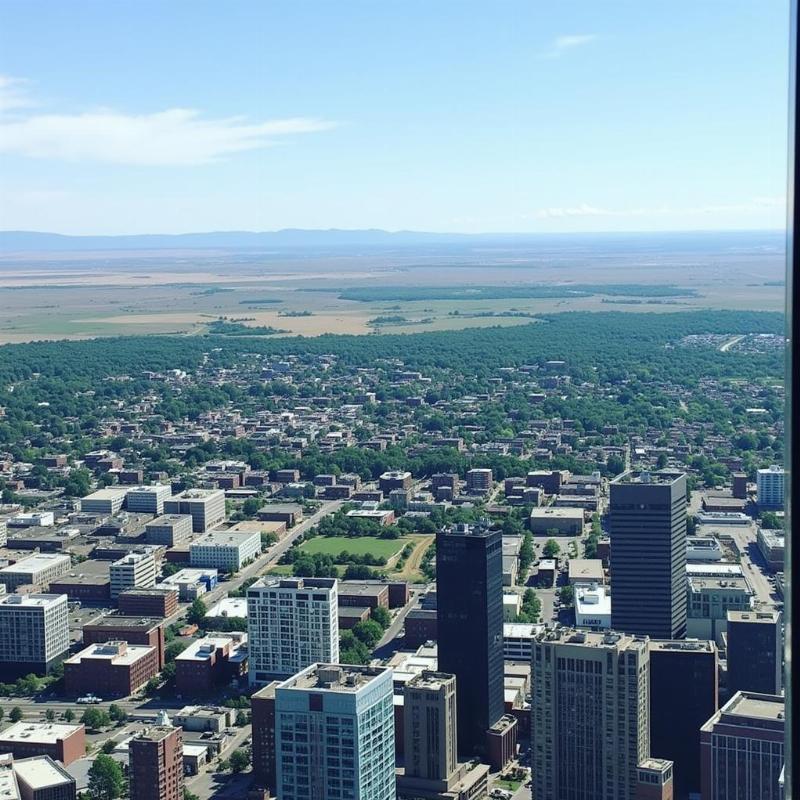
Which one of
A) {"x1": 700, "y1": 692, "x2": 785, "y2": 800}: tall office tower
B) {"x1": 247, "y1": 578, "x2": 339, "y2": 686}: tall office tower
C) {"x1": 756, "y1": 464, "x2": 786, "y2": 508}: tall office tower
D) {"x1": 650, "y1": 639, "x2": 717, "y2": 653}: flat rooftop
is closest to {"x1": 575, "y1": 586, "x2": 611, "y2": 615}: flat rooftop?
{"x1": 247, "y1": 578, "x2": 339, "y2": 686}: tall office tower

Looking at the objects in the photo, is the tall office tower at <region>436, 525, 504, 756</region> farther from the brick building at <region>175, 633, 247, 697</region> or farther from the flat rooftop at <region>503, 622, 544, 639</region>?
the brick building at <region>175, 633, 247, 697</region>

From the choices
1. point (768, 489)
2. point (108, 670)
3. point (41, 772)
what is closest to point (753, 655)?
point (41, 772)

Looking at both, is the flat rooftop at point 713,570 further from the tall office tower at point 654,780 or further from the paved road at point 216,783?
the paved road at point 216,783

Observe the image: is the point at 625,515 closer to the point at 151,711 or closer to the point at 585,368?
the point at 151,711

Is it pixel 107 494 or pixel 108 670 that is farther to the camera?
pixel 107 494

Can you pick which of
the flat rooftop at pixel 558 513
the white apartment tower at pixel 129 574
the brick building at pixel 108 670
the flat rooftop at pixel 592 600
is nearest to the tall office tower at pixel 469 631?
the flat rooftop at pixel 592 600

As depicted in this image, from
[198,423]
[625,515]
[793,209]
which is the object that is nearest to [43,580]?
[625,515]

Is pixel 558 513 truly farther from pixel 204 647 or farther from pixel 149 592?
pixel 204 647
